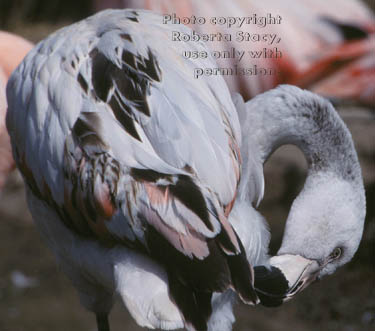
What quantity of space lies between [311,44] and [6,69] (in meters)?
→ 1.65

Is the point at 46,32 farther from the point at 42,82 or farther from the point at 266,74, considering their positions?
the point at 42,82

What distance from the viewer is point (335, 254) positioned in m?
2.24

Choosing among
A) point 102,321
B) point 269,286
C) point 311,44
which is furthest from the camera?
point 311,44

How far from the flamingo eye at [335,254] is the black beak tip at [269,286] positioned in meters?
0.22

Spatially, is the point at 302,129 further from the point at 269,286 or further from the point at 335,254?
the point at 269,286

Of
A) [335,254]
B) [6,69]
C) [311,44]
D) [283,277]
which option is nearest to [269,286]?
[283,277]

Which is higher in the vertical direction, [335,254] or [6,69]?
[6,69]

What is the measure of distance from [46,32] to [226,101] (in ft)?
14.8

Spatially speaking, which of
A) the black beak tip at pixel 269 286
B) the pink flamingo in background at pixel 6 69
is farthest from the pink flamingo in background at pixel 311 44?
the black beak tip at pixel 269 286

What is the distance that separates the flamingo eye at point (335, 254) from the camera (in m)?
2.23

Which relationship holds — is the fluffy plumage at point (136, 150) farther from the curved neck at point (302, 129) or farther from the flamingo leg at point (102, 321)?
the flamingo leg at point (102, 321)

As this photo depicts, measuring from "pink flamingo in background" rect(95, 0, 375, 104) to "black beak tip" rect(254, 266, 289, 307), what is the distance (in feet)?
5.41

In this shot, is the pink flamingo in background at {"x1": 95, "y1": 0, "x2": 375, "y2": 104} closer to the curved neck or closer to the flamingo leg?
the curved neck

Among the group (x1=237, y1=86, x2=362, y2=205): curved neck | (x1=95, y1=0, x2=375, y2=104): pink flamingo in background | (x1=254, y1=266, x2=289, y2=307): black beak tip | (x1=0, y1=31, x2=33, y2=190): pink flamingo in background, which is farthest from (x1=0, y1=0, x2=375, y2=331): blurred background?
(x1=254, y1=266, x2=289, y2=307): black beak tip
